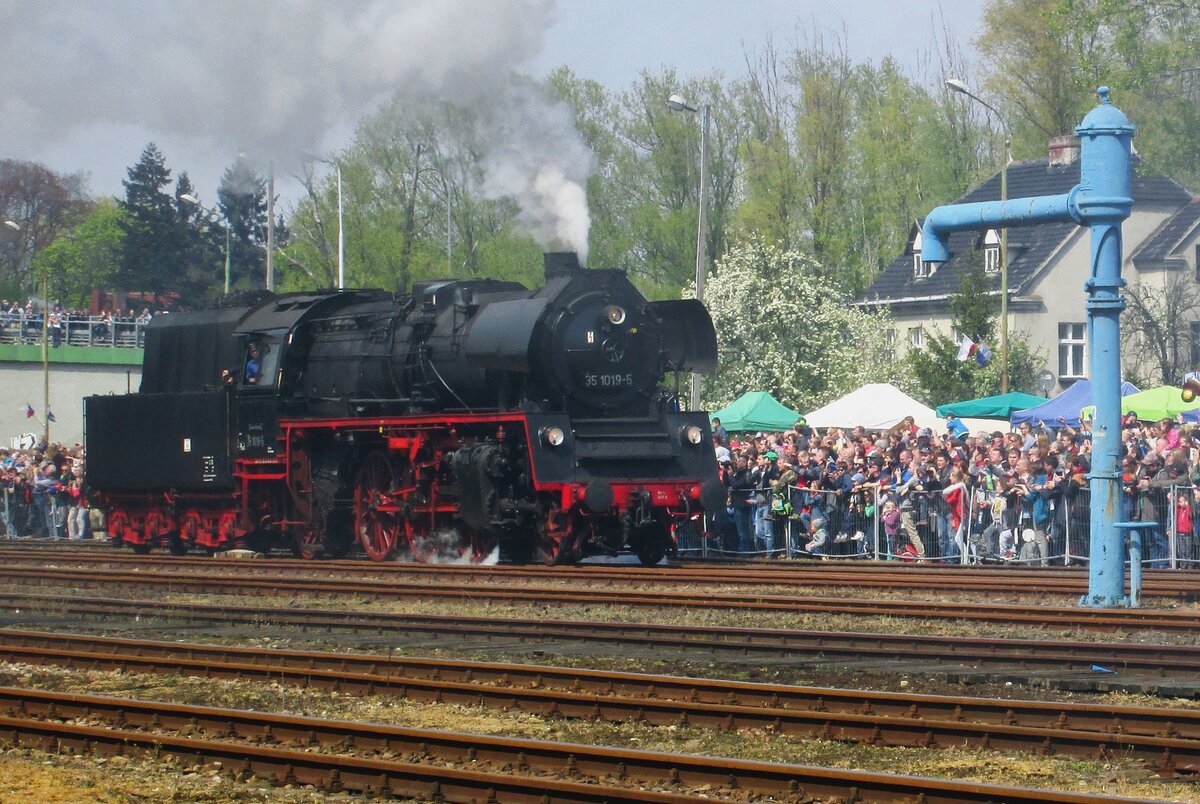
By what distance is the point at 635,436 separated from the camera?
19938 mm

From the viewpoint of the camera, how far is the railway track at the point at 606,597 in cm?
1409

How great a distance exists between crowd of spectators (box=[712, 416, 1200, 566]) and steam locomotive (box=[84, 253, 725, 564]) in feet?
8.56

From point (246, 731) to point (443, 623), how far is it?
5011mm

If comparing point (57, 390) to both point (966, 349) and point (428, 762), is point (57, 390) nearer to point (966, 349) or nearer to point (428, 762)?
point (966, 349)

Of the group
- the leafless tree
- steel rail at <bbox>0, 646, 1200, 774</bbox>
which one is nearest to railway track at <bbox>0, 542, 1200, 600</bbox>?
steel rail at <bbox>0, 646, 1200, 774</bbox>

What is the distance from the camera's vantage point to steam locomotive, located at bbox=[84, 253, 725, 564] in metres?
19.5

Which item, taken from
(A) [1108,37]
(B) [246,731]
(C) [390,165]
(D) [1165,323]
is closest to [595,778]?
A: (B) [246,731]

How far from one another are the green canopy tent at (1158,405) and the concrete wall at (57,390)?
116 ft

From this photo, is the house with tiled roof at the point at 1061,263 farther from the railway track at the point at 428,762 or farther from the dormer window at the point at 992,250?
the railway track at the point at 428,762

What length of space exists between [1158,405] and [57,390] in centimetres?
3949

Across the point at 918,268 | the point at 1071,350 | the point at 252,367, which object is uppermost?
the point at 918,268

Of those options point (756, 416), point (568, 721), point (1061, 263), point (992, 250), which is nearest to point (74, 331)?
point (992, 250)

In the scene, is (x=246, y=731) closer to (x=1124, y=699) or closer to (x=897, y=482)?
(x=1124, y=699)

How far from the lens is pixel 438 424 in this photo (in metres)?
20.2
